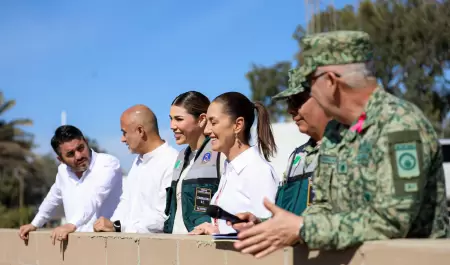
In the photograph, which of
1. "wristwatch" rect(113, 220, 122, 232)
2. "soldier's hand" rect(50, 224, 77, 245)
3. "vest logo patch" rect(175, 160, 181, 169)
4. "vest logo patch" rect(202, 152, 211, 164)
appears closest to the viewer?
"vest logo patch" rect(202, 152, 211, 164)

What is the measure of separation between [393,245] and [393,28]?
1212 inches

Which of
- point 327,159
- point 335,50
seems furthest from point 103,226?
point 335,50

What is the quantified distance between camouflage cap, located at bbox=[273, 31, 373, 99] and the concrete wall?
2.17ft

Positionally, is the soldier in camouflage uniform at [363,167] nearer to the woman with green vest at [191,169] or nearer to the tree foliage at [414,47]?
the woman with green vest at [191,169]

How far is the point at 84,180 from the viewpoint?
20.0ft

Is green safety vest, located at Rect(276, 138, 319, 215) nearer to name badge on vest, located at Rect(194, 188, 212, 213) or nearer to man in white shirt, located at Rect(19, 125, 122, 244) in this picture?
name badge on vest, located at Rect(194, 188, 212, 213)

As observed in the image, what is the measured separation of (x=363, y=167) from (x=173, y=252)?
185 centimetres

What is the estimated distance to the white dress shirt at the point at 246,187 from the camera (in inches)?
159

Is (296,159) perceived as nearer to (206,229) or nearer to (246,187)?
(246,187)

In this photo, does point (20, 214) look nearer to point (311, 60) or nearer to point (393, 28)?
point (393, 28)

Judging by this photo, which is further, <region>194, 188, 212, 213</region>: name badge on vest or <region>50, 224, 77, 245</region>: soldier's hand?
<region>50, 224, 77, 245</region>: soldier's hand

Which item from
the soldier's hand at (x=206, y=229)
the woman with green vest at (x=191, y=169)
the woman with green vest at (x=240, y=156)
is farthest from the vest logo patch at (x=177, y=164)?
the soldier's hand at (x=206, y=229)

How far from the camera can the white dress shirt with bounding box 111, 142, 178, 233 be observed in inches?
202

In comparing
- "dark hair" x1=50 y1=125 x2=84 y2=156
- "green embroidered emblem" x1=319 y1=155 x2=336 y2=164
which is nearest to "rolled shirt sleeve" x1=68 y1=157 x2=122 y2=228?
"dark hair" x1=50 y1=125 x2=84 y2=156
